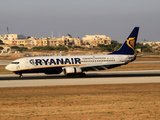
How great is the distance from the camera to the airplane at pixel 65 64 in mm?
38594

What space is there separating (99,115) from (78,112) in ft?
5.88

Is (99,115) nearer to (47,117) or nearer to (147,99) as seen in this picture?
(47,117)

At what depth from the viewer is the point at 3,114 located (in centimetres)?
1691

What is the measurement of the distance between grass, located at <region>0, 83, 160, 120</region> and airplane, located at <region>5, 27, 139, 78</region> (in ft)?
39.8

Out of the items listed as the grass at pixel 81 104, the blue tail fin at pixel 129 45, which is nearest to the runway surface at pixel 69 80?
the grass at pixel 81 104

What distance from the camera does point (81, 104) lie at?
19891 millimetres

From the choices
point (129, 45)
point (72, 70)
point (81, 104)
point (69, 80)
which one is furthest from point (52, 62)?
point (81, 104)

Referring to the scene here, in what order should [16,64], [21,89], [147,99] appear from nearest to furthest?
[147,99]
[21,89]
[16,64]

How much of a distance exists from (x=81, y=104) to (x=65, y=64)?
21.0 metres

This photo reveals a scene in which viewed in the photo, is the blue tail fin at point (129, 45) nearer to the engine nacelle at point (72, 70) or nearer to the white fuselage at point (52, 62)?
the white fuselage at point (52, 62)

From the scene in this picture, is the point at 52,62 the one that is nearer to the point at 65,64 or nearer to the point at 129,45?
the point at 65,64

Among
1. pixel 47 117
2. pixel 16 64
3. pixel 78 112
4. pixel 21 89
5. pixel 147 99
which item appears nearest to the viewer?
pixel 47 117

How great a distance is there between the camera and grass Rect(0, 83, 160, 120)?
16.5 m

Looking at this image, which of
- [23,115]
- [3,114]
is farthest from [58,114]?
[3,114]
